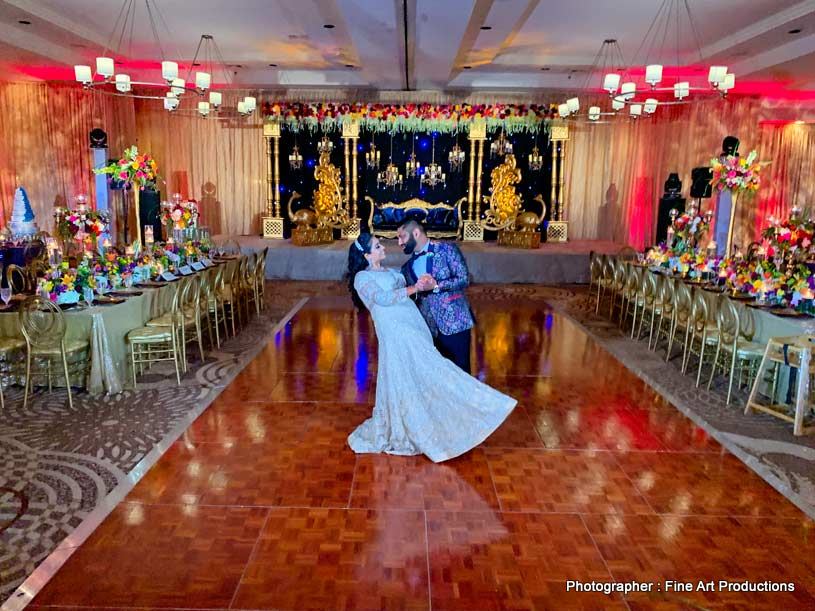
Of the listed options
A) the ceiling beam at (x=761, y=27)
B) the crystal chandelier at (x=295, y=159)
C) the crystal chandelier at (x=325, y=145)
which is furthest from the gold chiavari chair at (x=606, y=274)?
the crystal chandelier at (x=295, y=159)

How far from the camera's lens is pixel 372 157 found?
13656 millimetres

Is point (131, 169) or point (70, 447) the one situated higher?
point (131, 169)

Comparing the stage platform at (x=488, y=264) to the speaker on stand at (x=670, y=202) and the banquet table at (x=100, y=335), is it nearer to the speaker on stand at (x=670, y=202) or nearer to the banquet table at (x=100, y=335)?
the speaker on stand at (x=670, y=202)

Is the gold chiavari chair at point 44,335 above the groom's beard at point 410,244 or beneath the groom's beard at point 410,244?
beneath

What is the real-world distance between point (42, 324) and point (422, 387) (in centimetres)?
321

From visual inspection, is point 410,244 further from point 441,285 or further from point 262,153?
point 262,153

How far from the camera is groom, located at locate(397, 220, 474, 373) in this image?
163 inches

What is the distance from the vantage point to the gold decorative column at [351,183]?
44.1 feet

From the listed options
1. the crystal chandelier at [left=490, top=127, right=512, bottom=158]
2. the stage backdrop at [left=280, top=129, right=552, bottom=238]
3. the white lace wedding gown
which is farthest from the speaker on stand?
the white lace wedding gown

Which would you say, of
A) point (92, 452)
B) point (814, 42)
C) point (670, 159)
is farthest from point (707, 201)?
point (92, 452)

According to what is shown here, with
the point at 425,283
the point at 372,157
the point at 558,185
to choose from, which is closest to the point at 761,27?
the point at 558,185

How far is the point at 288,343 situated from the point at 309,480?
11.0ft

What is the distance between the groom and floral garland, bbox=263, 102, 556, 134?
31.6ft

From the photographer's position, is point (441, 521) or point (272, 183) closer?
point (441, 521)
